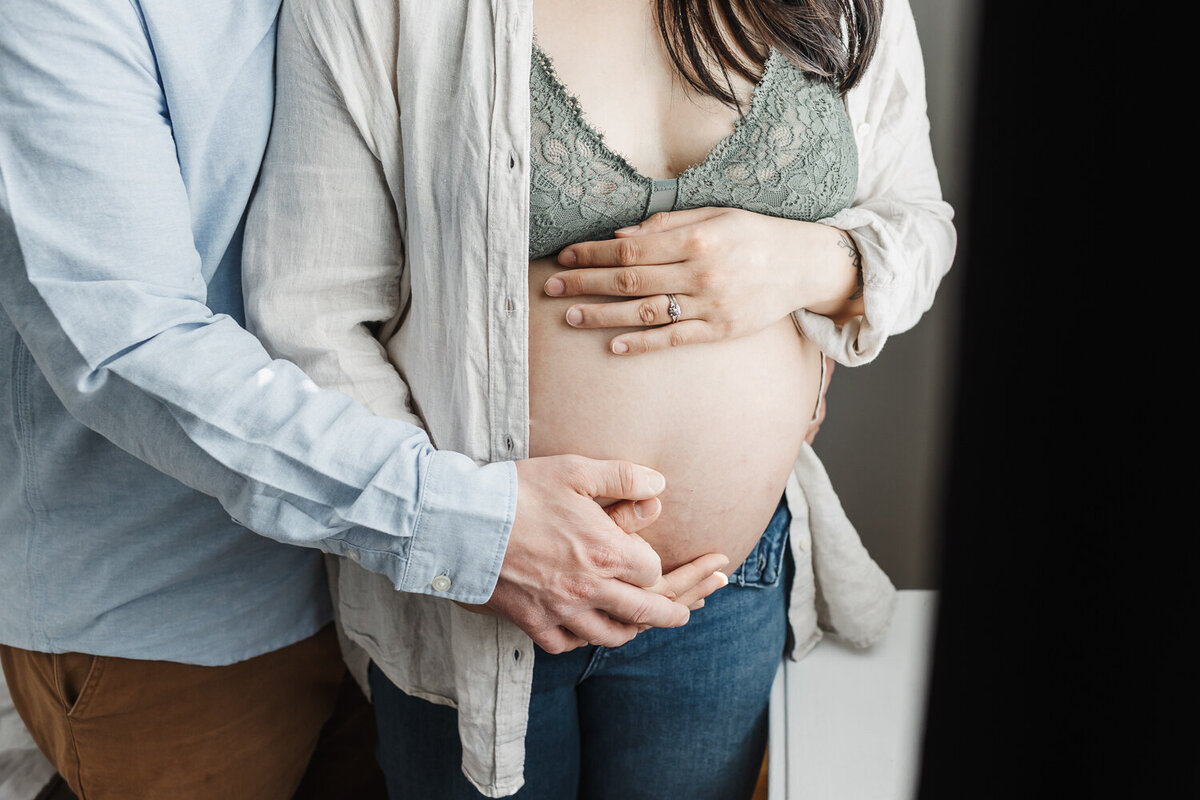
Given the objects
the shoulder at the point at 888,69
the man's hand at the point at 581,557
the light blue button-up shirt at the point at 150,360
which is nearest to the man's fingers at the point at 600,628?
the man's hand at the point at 581,557

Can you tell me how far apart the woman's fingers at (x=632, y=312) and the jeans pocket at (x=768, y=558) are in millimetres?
323

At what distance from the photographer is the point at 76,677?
37.2 inches

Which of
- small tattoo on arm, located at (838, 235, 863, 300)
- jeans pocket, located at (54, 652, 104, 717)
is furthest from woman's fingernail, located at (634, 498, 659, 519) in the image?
jeans pocket, located at (54, 652, 104, 717)

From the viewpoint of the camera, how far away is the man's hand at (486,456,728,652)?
78cm

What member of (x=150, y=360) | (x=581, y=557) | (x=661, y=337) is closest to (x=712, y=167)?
(x=661, y=337)

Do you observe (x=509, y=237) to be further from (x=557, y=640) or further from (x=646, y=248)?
(x=557, y=640)

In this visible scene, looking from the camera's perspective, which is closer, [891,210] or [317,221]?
[317,221]

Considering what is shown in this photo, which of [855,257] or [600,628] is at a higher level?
[855,257]

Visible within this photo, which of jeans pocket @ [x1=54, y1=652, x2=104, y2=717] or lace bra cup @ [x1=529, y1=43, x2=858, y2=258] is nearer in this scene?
lace bra cup @ [x1=529, y1=43, x2=858, y2=258]

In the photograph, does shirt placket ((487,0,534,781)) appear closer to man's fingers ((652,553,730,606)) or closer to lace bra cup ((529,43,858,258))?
lace bra cup ((529,43,858,258))

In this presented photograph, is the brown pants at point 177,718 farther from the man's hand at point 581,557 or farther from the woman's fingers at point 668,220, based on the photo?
the woman's fingers at point 668,220

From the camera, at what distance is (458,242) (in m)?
0.79

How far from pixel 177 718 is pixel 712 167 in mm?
873

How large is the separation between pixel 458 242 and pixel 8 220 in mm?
349
